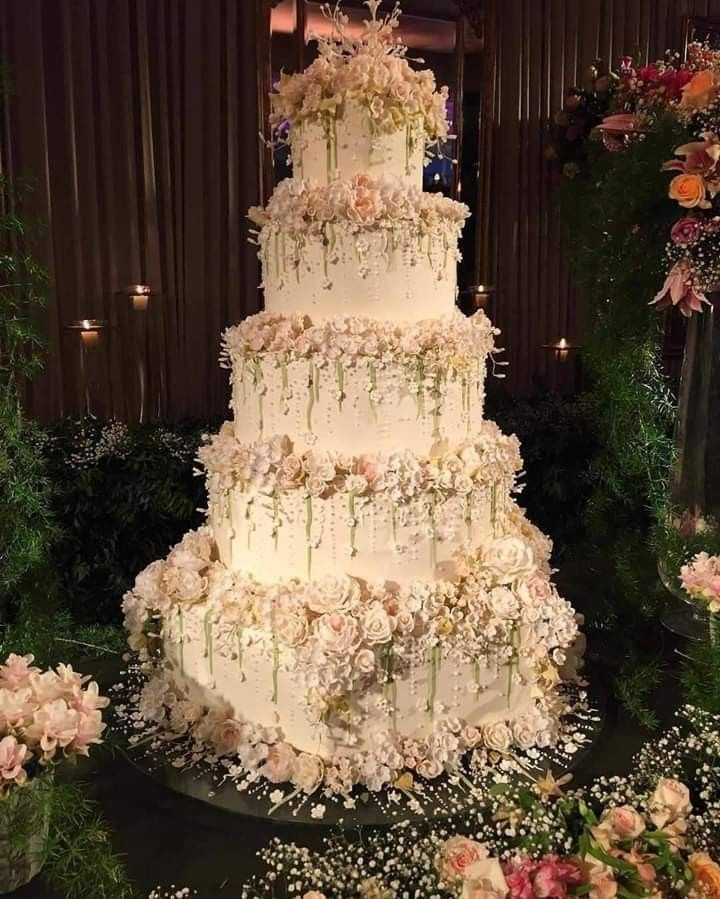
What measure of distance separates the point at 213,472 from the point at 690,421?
187cm

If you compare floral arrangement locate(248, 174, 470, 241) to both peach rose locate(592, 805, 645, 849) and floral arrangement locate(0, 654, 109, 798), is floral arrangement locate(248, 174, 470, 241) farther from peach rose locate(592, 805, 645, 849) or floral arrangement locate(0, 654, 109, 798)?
peach rose locate(592, 805, 645, 849)

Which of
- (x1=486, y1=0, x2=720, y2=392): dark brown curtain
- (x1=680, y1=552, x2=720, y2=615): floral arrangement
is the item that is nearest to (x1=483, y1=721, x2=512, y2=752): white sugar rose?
Answer: (x1=680, y1=552, x2=720, y2=615): floral arrangement

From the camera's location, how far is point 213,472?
2.89m

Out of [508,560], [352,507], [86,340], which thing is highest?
[86,340]

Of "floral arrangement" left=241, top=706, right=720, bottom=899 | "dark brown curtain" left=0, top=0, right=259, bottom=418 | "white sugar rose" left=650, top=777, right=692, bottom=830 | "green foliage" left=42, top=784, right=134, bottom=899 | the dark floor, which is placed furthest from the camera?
"dark brown curtain" left=0, top=0, right=259, bottom=418

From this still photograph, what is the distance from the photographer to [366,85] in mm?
2678

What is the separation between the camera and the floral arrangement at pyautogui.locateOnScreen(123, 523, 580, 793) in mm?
2629

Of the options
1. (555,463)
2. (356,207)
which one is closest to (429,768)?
(356,207)

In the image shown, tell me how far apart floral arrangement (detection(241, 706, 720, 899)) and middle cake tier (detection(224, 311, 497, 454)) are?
1.11 meters

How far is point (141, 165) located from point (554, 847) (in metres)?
4.65

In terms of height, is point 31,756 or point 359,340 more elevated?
point 359,340

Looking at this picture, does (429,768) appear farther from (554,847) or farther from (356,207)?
(356,207)

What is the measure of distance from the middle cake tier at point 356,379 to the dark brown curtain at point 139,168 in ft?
9.64

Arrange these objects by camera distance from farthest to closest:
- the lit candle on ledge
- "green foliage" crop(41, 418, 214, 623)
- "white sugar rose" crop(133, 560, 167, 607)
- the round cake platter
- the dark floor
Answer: the lit candle on ledge < "green foliage" crop(41, 418, 214, 623) < "white sugar rose" crop(133, 560, 167, 607) < the round cake platter < the dark floor
